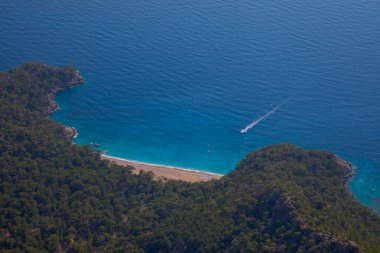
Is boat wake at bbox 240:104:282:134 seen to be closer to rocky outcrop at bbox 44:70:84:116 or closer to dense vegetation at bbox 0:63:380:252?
dense vegetation at bbox 0:63:380:252

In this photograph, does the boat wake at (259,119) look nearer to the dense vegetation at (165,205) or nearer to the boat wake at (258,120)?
the boat wake at (258,120)

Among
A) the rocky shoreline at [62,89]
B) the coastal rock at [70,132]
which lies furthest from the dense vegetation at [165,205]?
the rocky shoreline at [62,89]

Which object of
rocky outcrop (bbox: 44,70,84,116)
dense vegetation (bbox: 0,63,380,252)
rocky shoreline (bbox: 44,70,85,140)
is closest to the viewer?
dense vegetation (bbox: 0,63,380,252)

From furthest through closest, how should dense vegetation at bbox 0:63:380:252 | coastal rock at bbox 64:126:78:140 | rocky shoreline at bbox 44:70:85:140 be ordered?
1. rocky shoreline at bbox 44:70:85:140
2. coastal rock at bbox 64:126:78:140
3. dense vegetation at bbox 0:63:380:252

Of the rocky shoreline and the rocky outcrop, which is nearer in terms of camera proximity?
the rocky shoreline

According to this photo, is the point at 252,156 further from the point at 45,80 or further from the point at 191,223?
the point at 45,80

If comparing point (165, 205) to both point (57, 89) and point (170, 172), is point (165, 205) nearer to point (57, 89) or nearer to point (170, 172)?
point (170, 172)

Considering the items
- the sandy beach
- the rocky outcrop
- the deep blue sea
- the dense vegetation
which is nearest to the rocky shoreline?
the rocky outcrop
